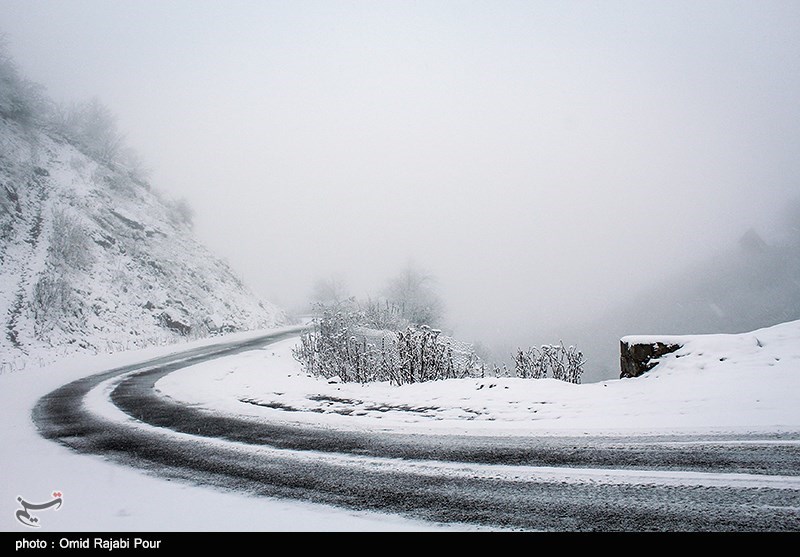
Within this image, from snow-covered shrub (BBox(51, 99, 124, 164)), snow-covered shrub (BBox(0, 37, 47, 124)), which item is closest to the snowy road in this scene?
snow-covered shrub (BBox(0, 37, 47, 124))

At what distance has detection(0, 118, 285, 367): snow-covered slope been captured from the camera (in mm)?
19656

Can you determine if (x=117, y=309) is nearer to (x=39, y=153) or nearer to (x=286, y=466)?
(x=39, y=153)

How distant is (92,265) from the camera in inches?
962

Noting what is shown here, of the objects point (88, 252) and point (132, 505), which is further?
point (88, 252)

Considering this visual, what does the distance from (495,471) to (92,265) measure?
2807cm

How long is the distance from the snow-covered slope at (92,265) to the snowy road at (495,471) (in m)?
16.6

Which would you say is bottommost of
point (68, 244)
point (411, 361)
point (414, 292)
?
point (411, 361)

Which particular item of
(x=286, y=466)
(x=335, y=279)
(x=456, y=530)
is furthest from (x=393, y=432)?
(x=335, y=279)

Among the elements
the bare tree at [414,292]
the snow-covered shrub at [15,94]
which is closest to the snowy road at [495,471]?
the bare tree at [414,292]

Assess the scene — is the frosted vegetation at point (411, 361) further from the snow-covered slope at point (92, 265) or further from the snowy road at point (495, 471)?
the snow-covered slope at point (92, 265)

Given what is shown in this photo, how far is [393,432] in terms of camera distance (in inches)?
206

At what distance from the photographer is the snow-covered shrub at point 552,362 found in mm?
8539

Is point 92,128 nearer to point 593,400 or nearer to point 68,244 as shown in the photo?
point 68,244

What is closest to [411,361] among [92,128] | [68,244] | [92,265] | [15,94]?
[92,265]
